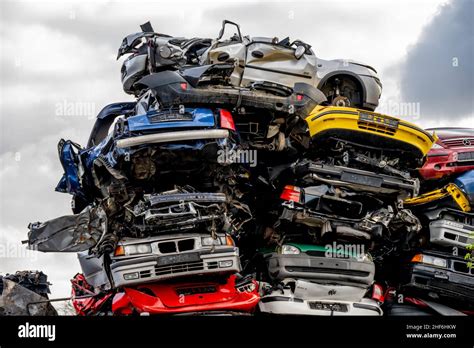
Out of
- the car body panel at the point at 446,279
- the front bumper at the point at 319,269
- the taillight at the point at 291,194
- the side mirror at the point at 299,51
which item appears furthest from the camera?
the side mirror at the point at 299,51

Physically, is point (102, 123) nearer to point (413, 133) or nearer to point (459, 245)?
point (413, 133)

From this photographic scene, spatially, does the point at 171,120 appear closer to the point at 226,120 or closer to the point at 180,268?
the point at 226,120

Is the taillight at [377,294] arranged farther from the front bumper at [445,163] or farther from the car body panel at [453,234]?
the front bumper at [445,163]

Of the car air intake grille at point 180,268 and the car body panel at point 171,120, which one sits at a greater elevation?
the car body panel at point 171,120

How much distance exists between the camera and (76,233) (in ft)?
46.6

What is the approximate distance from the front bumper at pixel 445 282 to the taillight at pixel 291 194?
279 cm

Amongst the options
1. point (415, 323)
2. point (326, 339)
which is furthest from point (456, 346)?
point (326, 339)

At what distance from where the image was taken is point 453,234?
51.6 feet

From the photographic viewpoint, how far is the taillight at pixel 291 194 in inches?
587

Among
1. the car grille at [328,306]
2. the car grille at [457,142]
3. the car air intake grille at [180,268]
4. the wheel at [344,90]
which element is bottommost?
the car grille at [328,306]

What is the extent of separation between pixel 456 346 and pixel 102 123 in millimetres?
8575

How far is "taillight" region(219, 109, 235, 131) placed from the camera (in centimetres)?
1406

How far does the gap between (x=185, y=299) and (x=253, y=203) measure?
3.08m

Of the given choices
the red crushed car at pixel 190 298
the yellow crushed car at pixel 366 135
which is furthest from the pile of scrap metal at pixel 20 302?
the yellow crushed car at pixel 366 135
